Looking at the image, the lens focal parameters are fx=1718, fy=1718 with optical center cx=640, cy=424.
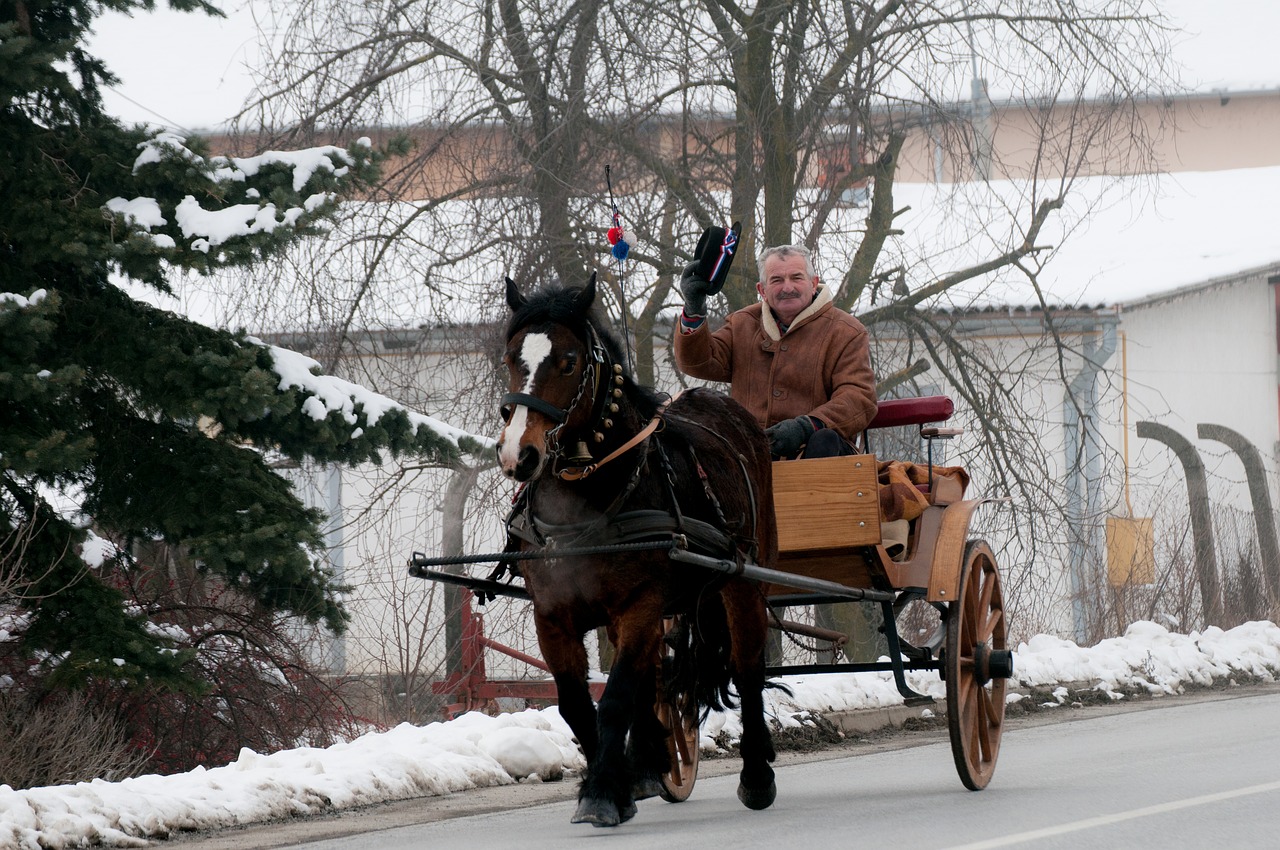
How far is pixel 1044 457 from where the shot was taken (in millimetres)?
13656

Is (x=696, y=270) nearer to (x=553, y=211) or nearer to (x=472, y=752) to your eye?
(x=472, y=752)

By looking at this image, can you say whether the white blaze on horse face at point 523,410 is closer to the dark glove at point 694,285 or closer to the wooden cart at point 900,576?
the dark glove at point 694,285

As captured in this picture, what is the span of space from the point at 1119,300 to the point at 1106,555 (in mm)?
3775

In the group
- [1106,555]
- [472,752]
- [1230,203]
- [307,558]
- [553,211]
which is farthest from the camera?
[1230,203]

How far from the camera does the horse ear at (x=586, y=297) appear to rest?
6.12m

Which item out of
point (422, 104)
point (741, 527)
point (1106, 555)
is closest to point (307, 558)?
point (741, 527)

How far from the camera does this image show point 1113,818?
6.19 metres

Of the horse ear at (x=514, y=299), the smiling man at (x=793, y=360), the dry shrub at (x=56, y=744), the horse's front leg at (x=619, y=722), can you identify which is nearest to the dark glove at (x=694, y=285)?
the smiling man at (x=793, y=360)

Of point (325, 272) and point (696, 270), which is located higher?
point (325, 272)

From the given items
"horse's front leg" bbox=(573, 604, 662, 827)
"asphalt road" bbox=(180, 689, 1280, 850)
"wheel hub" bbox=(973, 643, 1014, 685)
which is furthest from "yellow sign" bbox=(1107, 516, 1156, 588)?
"horse's front leg" bbox=(573, 604, 662, 827)

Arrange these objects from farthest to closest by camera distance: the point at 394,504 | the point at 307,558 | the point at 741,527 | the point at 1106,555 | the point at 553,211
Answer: the point at 1106,555 → the point at 394,504 → the point at 553,211 → the point at 307,558 → the point at 741,527

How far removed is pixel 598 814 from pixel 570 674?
1.86 ft

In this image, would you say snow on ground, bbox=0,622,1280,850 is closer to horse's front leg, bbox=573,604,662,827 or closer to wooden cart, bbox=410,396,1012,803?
wooden cart, bbox=410,396,1012,803

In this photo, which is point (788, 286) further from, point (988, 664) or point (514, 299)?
point (514, 299)
